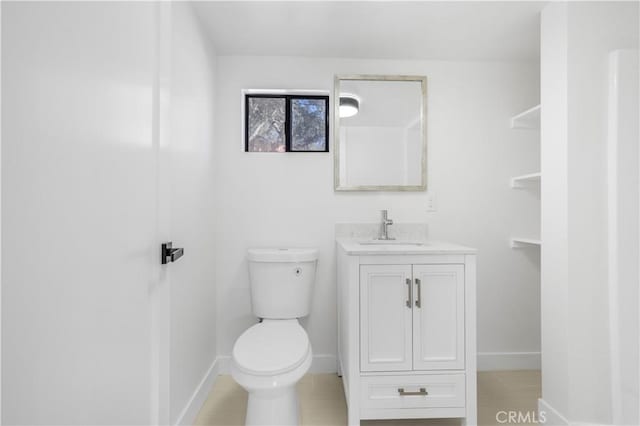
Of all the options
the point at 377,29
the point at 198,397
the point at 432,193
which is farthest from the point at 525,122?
the point at 198,397

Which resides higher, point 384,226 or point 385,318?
point 384,226

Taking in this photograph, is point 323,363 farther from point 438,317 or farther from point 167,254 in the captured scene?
point 167,254

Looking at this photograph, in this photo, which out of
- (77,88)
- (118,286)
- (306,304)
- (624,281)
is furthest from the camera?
(306,304)

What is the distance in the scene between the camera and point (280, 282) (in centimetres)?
180

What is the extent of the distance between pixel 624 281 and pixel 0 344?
6.65 ft

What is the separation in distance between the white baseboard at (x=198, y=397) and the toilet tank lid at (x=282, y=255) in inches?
28.9

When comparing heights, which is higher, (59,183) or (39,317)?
(59,183)

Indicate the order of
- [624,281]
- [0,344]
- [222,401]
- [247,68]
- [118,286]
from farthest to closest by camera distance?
[247,68]
[222,401]
[624,281]
[118,286]
[0,344]

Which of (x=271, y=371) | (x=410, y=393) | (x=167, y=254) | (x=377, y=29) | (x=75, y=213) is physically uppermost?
(x=377, y=29)

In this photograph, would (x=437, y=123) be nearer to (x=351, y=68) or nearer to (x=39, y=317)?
(x=351, y=68)

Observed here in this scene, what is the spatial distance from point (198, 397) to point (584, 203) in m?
2.16

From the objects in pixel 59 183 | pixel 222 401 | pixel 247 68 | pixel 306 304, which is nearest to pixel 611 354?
pixel 306 304

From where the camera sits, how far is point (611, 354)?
1372 mm

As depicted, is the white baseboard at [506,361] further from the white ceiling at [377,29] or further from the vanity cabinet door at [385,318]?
the white ceiling at [377,29]
